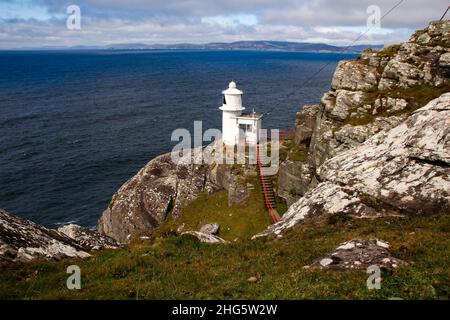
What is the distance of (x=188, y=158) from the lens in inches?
2298

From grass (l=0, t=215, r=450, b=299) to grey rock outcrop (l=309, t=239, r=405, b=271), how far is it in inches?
19.9

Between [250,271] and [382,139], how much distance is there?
15.1m

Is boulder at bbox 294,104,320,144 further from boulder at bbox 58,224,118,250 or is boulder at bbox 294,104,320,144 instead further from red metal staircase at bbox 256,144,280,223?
boulder at bbox 58,224,118,250

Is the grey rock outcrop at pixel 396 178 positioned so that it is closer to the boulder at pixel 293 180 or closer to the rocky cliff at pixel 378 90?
the rocky cliff at pixel 378 90

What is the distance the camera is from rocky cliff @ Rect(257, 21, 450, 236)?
21.1 m

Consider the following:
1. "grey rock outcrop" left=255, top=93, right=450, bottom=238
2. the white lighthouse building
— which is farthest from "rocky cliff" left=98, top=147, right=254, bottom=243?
"grey rock outcrop" left=255, top=93, right=450, bottom=238

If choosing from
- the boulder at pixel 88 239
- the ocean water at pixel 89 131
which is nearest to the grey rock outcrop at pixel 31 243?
the boulder at pixel 88 239

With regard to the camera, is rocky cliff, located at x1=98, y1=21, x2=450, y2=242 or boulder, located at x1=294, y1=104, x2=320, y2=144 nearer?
rocky cliff, located at x1=98, y1=21, x2=450, y2=242

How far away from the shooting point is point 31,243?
18297 millimetres

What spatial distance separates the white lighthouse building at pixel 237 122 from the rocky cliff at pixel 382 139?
770 centimetres

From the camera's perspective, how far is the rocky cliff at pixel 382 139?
69.4ft

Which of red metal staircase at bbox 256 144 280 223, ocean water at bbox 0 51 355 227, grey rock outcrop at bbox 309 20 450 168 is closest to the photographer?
grey rock outcrop at bbox 309 20 450 168
